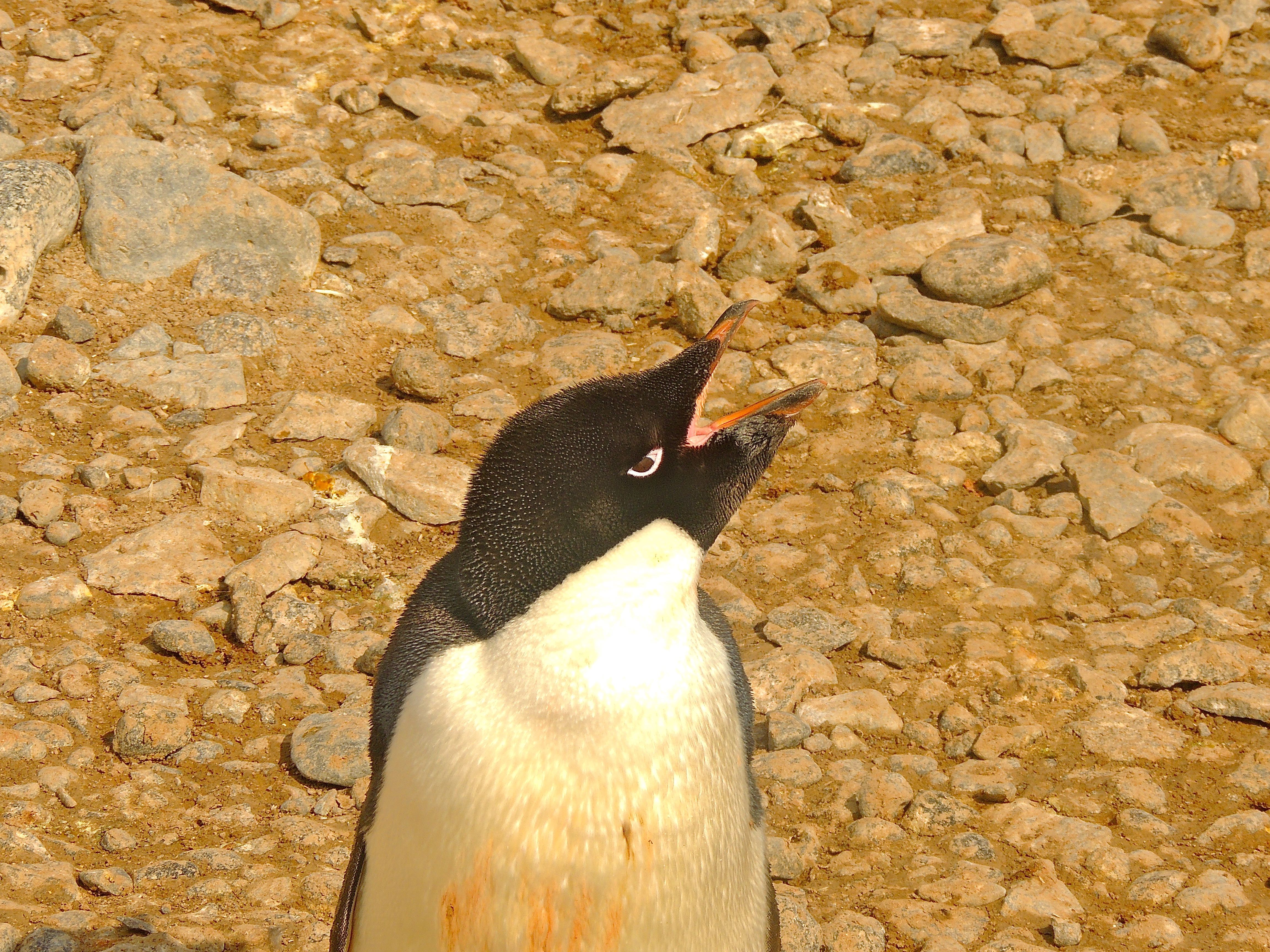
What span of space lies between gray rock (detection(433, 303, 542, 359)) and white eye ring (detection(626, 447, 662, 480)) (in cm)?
299

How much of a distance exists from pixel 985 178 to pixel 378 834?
486 cm

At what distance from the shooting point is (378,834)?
266 centimetres

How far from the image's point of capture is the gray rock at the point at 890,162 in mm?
6418

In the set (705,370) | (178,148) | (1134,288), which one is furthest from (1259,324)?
(178,148)

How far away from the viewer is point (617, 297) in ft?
18.2

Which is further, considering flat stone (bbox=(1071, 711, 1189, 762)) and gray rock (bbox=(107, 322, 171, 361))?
gray rock (bbox=(107, 322, 171, 361))

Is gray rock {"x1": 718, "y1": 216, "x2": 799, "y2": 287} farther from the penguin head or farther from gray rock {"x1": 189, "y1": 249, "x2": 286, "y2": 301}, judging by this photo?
the penguin head

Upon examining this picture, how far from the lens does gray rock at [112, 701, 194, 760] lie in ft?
11.7

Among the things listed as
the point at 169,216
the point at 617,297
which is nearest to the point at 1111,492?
the point at 617,297

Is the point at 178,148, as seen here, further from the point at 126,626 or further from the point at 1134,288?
the point at 1134,288

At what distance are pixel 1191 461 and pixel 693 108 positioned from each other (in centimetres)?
300

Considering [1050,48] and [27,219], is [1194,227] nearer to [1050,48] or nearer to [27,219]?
[1050,48]

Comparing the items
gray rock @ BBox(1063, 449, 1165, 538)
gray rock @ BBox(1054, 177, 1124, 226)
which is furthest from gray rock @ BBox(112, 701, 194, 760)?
gray rock @ BBox(1054, 177, 1124, 226)

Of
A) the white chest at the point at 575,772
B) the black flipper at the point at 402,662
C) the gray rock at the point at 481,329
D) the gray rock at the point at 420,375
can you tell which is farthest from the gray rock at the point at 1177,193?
the black flipper at the point at 402,662
